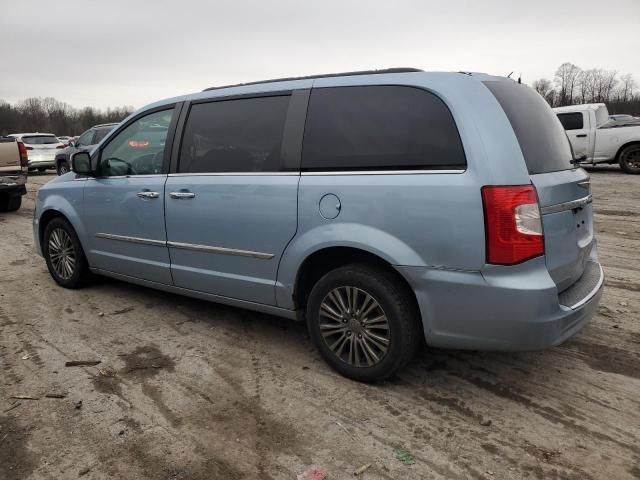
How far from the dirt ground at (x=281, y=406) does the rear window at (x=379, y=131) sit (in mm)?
1378

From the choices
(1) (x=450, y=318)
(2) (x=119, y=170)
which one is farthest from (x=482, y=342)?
(2) (x=119, y=170)

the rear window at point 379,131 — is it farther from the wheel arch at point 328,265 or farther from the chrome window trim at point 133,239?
the chrome window trim at point 133,239

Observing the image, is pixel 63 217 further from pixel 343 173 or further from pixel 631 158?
pixel 631 158

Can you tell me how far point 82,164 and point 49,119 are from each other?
78.5 meters

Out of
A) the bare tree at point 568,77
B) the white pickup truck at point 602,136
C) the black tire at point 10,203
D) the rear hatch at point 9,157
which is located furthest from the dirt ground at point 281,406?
the bare tree at point 568,77

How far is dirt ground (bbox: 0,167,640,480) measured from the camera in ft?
8.00

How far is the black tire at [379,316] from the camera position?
2916 mm

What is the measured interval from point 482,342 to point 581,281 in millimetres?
844

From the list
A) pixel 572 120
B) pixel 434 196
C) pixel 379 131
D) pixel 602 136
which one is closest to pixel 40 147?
pixel 572 120

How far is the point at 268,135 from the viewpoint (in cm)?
349

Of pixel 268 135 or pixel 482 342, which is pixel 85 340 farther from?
pixel 482 342

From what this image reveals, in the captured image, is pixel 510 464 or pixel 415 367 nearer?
pixel 510 464

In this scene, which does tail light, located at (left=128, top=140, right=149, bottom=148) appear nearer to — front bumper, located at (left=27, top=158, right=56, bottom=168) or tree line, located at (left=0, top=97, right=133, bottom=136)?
front bumper, located at (left=27, top=158, right=56, bottom=168)

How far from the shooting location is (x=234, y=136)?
3.69 meters
